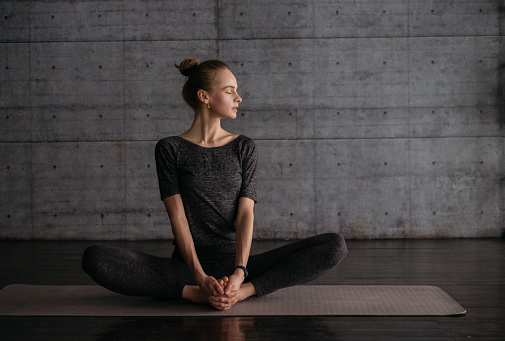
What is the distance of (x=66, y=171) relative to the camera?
4.54 meters

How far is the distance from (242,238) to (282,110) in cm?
249

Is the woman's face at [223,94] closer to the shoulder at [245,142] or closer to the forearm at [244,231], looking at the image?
the shoulder at [245,142]

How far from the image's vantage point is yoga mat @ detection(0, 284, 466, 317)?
2088mm

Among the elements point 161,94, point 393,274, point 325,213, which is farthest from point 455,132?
point 161,94

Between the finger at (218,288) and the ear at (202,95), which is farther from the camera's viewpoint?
the ear at (202,95)

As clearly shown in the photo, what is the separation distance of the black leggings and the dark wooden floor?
18cm

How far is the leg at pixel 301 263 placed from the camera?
87.4 inches

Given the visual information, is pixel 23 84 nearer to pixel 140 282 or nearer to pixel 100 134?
pixel 100 134

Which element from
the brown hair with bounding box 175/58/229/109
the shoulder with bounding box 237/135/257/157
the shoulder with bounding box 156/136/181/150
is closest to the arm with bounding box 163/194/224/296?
the shoulder with bounding box 156/136/181/150

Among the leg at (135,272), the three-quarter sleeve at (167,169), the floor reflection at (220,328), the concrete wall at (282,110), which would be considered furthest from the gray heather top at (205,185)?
the concrete wall at (282,110)

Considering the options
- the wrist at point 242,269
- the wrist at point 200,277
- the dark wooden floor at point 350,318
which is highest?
the wrist at point 242,269

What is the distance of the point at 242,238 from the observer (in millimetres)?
2154

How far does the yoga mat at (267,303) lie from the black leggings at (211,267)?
3.2 inches

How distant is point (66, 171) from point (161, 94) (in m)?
1.02
